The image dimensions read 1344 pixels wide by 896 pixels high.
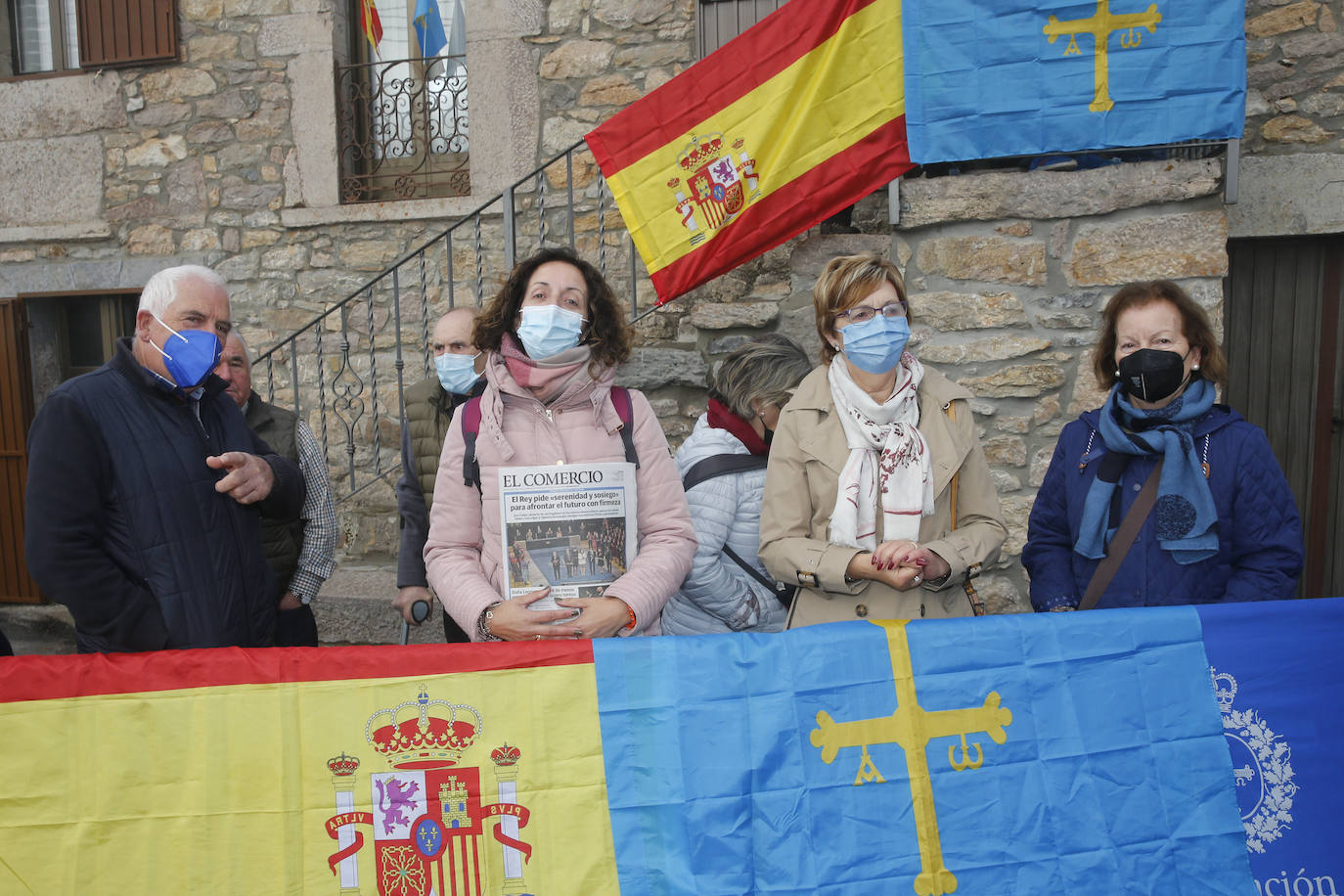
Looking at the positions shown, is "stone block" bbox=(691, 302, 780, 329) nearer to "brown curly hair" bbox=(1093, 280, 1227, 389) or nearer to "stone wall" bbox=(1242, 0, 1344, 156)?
"brown curly hair" bbox=(1093, 280, 1227, 389)

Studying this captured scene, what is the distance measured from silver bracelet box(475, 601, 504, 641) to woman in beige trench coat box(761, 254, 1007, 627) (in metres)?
0.69

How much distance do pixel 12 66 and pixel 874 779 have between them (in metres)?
7.31

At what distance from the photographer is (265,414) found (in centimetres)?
296

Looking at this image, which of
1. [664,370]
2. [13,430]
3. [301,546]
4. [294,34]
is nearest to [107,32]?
[294,34]

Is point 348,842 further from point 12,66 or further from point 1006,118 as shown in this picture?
point 12,66

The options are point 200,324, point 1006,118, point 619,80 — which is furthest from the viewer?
point 619,80

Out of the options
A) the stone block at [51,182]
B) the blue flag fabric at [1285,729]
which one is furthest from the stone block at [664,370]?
the stone block at [51,182]

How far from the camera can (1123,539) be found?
2.21 metres

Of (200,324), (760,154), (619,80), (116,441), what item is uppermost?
(619,80)

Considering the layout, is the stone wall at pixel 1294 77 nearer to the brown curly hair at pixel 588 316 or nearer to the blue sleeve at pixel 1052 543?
the blue sleeve at pixel 1052 543

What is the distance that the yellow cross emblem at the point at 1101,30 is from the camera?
11.6ft

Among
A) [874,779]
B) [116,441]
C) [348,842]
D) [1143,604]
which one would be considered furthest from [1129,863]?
[116,441]

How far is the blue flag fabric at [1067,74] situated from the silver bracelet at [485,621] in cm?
268

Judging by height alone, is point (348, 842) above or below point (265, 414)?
below
